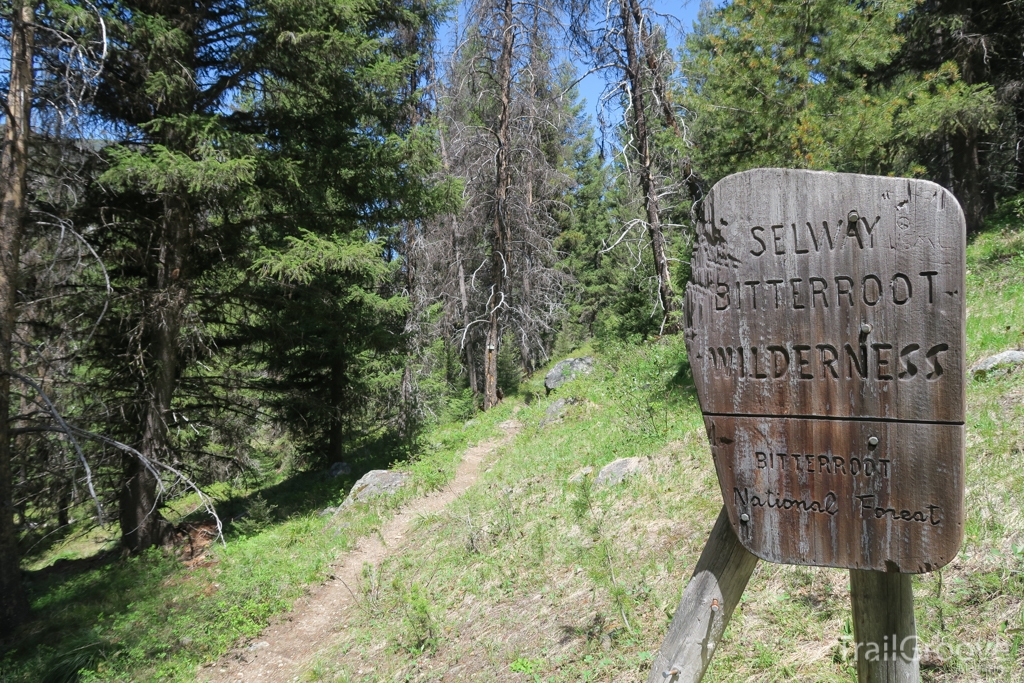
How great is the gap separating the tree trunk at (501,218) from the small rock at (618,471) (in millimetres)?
8853

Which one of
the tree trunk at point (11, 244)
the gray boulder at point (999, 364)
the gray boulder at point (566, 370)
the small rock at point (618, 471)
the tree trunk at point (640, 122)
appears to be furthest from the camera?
the gray boulder at point (566, 370)

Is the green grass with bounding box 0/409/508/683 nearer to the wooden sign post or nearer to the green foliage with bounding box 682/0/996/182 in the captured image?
the wooden sign post

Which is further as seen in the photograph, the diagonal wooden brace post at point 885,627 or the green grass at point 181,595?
the green grass at point 181,595

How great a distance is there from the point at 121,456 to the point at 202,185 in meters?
4.73

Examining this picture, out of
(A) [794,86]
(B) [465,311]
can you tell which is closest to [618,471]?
(A) [794,86]

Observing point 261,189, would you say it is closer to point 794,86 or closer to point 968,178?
point 794,86

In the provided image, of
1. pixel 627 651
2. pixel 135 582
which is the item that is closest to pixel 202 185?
pixel 135 582

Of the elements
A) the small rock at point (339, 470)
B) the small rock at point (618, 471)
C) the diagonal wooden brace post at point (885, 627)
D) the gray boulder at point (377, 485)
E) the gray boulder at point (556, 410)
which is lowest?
the small rock at point (339, 470)

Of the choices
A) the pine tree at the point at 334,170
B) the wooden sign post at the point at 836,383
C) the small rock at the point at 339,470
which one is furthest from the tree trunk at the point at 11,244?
the wooden sign post at the point at 836,383

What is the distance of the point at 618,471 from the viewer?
22.6 feet

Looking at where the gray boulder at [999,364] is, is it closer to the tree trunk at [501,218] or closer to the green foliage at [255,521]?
the green foliage at [255,521]

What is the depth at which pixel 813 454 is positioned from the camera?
183cm

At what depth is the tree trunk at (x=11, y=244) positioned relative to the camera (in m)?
7.04

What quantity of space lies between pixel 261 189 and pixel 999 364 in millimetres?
9472
